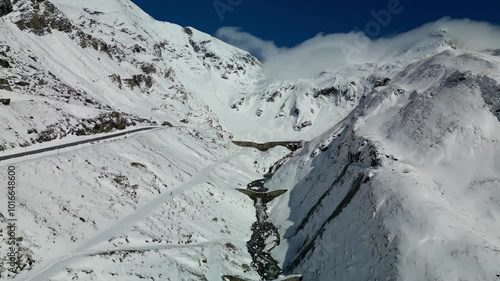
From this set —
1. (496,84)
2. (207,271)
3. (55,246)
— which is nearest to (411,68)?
(496,84)

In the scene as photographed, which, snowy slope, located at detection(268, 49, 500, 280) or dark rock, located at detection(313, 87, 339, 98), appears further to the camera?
dark rock, located at detection(313, 87, 339, 98)

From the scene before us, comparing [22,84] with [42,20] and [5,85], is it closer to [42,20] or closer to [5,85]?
[5,85]

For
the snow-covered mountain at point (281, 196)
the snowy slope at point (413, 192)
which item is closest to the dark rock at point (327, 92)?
the snow-covered mountain at point (281, 196)

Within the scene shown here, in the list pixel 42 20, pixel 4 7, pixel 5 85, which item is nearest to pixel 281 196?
pixel 5 85

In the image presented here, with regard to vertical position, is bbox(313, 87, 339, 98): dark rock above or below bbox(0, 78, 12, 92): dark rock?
above

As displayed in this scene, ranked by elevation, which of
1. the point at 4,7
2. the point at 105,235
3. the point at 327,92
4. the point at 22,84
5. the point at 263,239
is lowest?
the point at 22,84

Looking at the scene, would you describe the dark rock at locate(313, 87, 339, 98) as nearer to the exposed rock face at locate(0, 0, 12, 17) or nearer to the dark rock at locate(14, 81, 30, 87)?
the exposed rock face at locate(0, 0, 12, 17)

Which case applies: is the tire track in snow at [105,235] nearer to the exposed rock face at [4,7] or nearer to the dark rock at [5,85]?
the dark rock at [5,85]

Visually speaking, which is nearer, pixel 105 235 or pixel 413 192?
pixel 105 235

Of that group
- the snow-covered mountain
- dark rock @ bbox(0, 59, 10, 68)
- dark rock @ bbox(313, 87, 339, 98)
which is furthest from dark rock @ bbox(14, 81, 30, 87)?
dark rock @ bbox(313, 87, 339, 98)

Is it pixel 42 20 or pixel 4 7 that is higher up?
pixel 4 7

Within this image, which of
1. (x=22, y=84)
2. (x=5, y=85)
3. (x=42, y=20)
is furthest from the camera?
(x=42, y=20)

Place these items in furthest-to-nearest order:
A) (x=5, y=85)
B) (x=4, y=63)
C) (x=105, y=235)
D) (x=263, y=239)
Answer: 1. (x=4, y=63)
2. (x=5, y=85)
3. (x=263, y=239)
4. (x=105, y=235)
